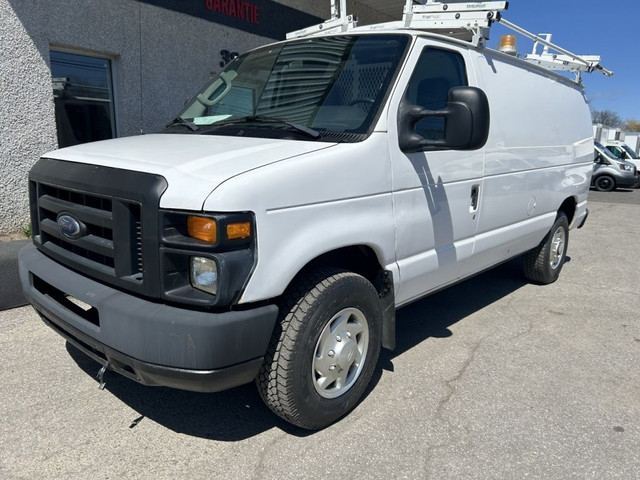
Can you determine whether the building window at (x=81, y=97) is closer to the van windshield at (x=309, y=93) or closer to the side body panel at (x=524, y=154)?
the van windshield at (x=309, y=93)

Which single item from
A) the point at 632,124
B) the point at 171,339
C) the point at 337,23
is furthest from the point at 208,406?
the point at 632,124

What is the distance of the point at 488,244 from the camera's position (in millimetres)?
4113

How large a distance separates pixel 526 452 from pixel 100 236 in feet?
8.13

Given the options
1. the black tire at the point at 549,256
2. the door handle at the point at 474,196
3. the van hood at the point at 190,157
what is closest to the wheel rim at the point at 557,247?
the black tire at the point at 549,256

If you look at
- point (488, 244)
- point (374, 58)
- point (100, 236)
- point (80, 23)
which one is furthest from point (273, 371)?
point (80, 23)

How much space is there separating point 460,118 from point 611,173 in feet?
65.6

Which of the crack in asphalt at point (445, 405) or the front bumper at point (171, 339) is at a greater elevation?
the front bumper at point (171, 339)

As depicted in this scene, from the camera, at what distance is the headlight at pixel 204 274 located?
2.24m

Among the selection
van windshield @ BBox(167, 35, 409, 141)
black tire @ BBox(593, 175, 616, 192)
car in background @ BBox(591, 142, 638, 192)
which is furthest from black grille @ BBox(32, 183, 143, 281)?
black tire @ BBox(593, 175, 616, 192)

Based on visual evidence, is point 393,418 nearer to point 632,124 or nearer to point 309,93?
point 309,93

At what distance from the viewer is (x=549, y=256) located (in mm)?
5641

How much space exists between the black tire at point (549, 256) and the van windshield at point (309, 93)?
10.7 feet

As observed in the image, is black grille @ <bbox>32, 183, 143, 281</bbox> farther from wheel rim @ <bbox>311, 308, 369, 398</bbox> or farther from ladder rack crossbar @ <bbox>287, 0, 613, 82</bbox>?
ladder rack crossbar @ <bbox>287, 0, 613, 82</bbox>

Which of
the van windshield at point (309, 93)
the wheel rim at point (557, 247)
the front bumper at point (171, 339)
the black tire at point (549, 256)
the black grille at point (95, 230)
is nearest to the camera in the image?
the front bumper at point (171, 339)
